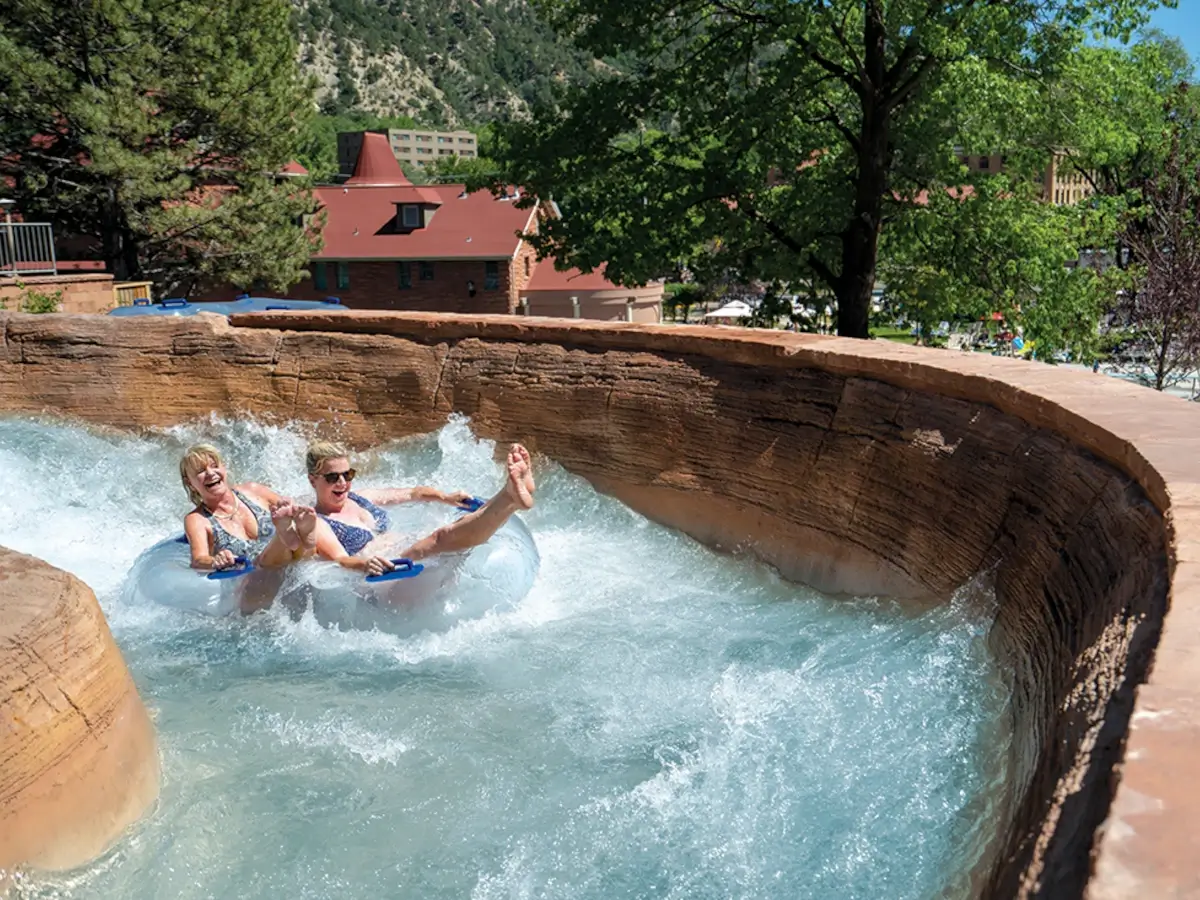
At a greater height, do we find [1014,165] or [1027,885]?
[1014,165]

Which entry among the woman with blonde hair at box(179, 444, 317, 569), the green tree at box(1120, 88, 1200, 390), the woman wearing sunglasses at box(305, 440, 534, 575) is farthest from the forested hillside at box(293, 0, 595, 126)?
the woman wearing sunglasses at box(305, 440, 534, 575)

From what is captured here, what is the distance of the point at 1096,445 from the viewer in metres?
4.31

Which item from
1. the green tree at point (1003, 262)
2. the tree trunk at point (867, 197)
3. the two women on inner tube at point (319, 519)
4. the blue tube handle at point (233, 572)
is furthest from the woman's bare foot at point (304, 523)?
the green tree at point (1003, 262)

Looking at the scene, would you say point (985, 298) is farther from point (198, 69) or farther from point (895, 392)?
point (198, 69)

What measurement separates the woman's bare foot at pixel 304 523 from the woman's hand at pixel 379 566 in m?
0.31

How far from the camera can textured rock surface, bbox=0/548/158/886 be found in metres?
3.44

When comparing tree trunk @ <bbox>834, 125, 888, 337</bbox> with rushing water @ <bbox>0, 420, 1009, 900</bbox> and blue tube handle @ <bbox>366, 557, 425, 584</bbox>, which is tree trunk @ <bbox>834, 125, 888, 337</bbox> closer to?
rushing water @ <bbox>0, 420, 1009, 900</bbox>

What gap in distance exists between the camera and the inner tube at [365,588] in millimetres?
5555

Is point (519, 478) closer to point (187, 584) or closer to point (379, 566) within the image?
point (379, 566)

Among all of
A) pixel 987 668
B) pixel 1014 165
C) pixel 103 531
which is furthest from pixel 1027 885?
pixel 1014 165

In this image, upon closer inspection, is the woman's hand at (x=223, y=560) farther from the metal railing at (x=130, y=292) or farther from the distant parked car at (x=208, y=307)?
the metal railing at (x=130, y=292)

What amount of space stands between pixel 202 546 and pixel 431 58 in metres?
169

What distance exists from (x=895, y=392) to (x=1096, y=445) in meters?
1.72

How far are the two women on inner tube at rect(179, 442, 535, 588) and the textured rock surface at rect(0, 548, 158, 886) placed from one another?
4.55 feet
